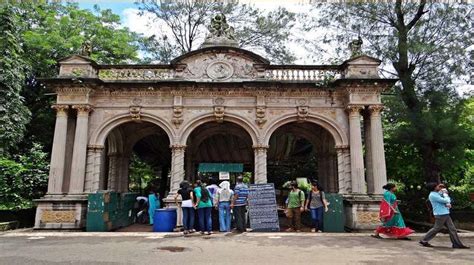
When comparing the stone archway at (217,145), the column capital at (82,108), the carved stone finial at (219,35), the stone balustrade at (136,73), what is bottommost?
the stone archway at (217,145)

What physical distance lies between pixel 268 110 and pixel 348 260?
23.6 ft

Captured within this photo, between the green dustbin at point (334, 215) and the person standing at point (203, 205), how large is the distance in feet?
12.0

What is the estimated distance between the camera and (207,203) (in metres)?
9.56

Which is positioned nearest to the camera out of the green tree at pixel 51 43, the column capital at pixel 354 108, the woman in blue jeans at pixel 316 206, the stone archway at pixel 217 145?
the woman in blue jeans at pixel 316 206

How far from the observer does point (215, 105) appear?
1237 cm

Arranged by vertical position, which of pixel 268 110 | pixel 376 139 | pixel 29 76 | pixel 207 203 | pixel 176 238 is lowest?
pixel 176 238

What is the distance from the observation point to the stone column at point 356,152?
449 inches

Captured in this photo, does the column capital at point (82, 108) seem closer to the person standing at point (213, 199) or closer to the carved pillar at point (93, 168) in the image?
the carved pillar at point (93, 168)

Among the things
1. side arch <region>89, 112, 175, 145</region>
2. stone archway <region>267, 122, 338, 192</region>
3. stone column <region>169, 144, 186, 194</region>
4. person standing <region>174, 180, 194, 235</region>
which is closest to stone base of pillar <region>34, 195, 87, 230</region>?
side arch <region>89, 112, 175, 145</region>

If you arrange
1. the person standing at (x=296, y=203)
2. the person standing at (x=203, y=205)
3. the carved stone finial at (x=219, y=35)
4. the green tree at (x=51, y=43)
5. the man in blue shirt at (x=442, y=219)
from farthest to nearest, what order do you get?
1. the green tree at (x=51, y=43)
2. the carved stone finial at (x=219, y=35)
3. the person standing at (x=296, y=203)
4. the person standing at (x=203, y=205)
5. the man in blue shirt at (x=442, y=219)

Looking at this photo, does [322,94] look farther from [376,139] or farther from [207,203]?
[207,203]

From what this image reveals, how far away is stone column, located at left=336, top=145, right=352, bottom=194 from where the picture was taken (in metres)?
11.9

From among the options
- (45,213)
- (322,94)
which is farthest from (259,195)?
(45,213)

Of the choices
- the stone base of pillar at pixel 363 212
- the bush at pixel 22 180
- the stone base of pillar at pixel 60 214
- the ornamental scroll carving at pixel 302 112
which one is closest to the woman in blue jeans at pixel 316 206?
the stone base of pillar at pixel 363 212
